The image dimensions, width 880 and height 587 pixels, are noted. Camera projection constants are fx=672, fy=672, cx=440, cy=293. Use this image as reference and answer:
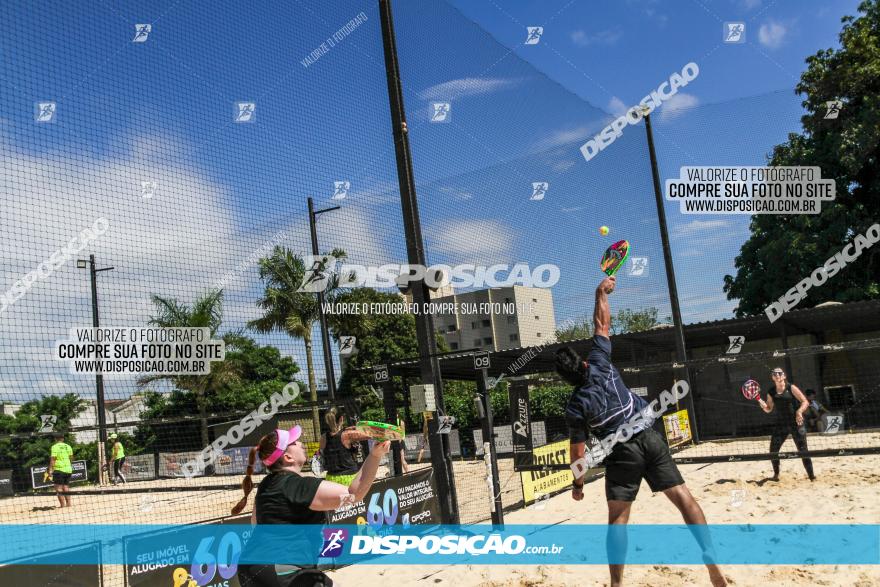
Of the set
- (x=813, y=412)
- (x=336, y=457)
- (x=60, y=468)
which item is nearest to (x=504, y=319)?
(x=60, y=468)

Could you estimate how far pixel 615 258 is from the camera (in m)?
5.55

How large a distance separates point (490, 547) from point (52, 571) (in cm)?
434

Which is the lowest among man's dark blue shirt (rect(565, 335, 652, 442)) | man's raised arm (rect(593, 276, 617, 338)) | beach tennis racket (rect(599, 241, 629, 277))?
man's dark blue shirt (rect(565, 335, 652, 442))

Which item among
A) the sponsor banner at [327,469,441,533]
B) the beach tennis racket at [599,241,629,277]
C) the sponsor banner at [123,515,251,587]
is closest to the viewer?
the beach tennis racket at [599,241,629,277]

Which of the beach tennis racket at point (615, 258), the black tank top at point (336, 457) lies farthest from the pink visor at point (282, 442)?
the black tank top at point (336, 457)

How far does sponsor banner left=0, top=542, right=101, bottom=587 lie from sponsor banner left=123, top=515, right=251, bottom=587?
1.02 ft

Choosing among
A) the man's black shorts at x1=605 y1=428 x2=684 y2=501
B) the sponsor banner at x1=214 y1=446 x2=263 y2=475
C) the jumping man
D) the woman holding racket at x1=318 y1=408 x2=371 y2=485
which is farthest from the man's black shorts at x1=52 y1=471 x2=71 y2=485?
the man's black shorts at x1=605 y1=428 x2=684 y2=501

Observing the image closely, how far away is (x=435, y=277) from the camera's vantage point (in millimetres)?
9523

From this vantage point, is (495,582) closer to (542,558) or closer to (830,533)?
(542,558)

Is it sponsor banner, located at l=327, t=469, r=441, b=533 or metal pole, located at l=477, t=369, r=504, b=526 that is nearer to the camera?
sponsor banner, located at l=327, t=469, r=441, b=533

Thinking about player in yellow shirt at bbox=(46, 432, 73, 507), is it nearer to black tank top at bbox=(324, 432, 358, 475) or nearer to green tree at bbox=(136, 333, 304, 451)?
green tree at bbox=(136, 333, 304, 451)

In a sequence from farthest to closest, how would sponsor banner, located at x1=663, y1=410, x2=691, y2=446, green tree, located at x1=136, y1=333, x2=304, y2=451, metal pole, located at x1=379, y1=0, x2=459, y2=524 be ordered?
1. green tree, located at x1=136, y1=333, x2=304, y2=451
2. sponsor banner, located at x1=663, y1=410, x2=691, y2=446
3. metal pole, located at x1=379, y1=0, x2=459, y2=524

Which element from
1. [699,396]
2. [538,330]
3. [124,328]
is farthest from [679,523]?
[699,396]

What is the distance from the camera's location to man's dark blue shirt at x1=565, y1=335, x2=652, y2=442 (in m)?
4.98
